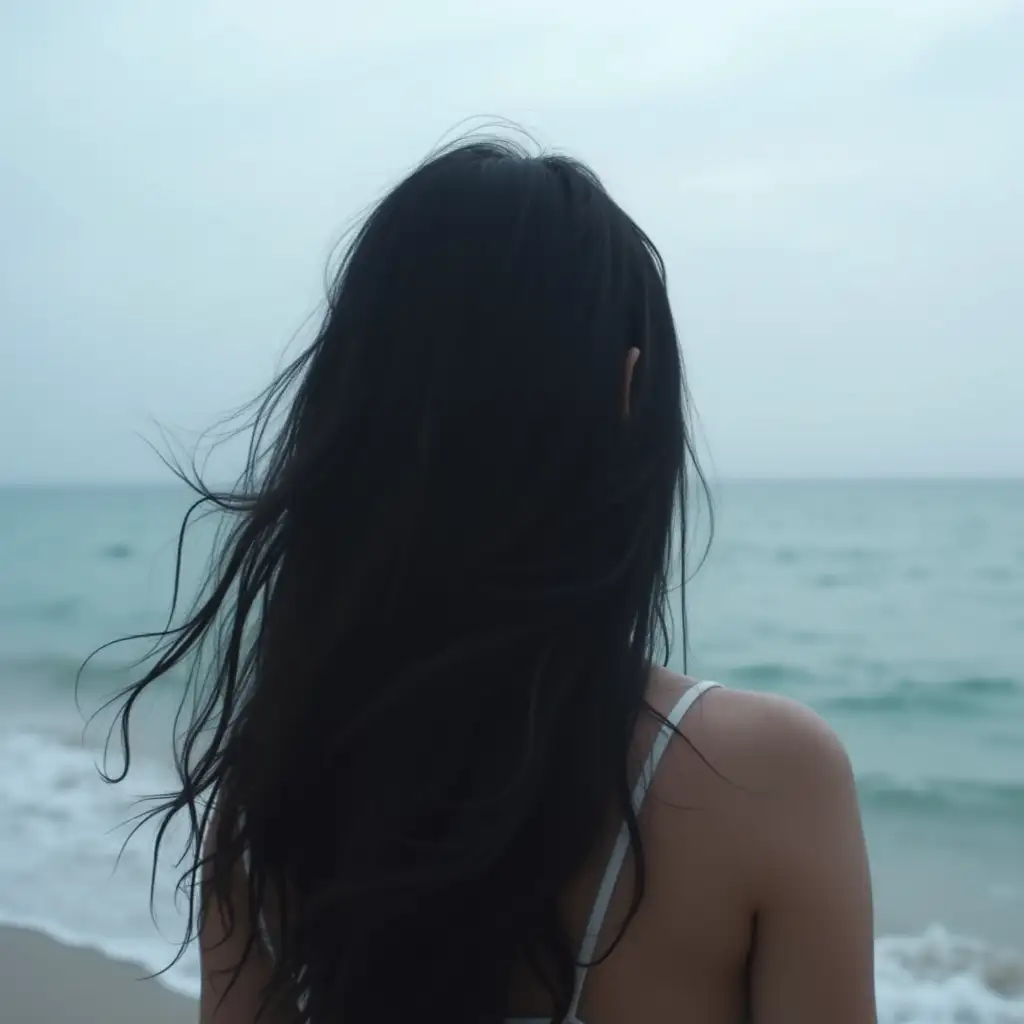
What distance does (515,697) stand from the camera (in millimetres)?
960

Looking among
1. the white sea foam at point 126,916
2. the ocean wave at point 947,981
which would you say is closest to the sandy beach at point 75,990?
the white sea foam at point 126,916

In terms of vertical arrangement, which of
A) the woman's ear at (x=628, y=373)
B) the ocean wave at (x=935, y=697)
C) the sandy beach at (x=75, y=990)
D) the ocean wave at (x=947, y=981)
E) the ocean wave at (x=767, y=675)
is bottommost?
the ocean wave at (x=767, y=675)

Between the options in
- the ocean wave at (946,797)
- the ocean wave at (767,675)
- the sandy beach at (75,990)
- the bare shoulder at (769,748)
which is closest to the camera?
the bare shoulder at (769,748)

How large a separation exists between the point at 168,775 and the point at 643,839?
7070 mm

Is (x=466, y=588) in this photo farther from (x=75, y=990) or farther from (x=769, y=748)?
(x=75, y=990)

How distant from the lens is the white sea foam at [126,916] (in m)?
4.36

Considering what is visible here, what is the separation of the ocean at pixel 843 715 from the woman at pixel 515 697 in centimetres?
70

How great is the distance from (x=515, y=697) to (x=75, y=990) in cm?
374

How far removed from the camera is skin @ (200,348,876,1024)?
0.92m

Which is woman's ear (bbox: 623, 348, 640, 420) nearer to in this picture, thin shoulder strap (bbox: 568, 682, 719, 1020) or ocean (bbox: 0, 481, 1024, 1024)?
thin shoulder strap (bbox: 568, 682, 719, 1020)

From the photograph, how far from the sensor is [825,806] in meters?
0.92

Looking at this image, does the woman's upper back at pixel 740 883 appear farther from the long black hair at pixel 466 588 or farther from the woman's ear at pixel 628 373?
the woman's ear at pixel 628 373

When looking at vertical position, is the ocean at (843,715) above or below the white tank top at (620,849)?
below

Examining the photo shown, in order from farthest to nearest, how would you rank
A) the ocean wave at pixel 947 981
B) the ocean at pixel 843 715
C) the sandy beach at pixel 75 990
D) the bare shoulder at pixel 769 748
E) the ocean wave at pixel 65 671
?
1. the ocean wave at pixel 65 671
2. the ocean at pixel 843 715
3. the ocean wave at pixel 947 981
4. the sandy beach at pixel 75 990
5. the bare shoulder at pixel 769 748
